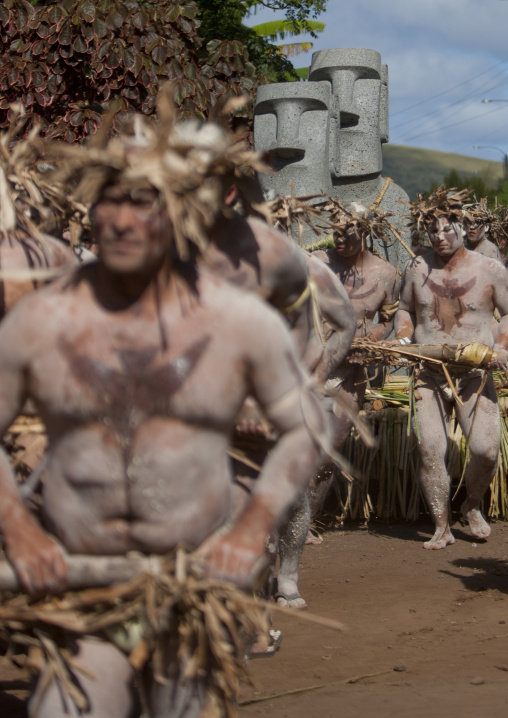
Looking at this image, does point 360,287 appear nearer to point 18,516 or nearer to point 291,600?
point 291,600

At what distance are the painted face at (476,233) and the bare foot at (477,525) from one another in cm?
312

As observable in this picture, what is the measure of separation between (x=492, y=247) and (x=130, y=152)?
8.53 m

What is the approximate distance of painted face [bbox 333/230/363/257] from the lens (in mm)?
8227

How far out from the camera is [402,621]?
6039mm

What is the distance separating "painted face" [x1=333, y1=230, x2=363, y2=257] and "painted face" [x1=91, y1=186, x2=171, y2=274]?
574 centimetres

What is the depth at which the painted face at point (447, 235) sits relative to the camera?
8.09 meters

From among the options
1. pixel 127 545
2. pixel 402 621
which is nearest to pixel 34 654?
pixel 127 545

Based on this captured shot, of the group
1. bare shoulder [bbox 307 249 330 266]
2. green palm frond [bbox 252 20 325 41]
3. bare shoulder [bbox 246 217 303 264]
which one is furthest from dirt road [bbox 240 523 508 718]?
green palm frond [bbox 252 20 325 41]

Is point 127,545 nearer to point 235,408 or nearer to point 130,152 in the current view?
point 235,408

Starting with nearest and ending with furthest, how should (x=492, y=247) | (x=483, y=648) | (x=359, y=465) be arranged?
(x=483, y=648) < (x=359, y=465) < (x=492, y=247)

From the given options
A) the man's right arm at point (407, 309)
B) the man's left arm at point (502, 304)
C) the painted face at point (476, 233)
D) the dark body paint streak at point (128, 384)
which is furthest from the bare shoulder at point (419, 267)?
the dark body paint streak at point (128, 384)

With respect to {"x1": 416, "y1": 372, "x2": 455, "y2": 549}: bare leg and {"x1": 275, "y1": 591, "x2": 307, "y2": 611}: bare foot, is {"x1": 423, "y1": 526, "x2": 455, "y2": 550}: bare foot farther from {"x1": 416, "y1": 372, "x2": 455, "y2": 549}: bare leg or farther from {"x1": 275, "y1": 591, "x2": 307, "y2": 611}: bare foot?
{"x1": 275, "y1": 591, "x2": 307, "y2": 611}: bare foot

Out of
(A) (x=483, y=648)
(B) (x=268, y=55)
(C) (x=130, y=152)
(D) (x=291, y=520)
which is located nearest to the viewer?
(C) (x=130, y=152)

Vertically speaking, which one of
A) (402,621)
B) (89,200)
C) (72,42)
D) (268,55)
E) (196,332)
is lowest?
(402,621)
